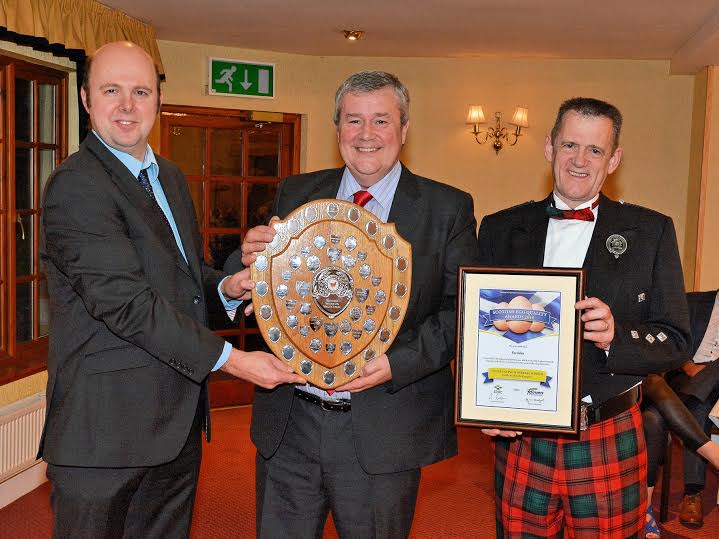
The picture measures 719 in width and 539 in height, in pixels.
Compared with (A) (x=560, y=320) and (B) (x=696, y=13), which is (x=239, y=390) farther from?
(A) (x=560, y=320)

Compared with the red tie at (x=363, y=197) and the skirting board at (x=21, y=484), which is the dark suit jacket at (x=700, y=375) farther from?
the skirting board at (x=21, y=484)

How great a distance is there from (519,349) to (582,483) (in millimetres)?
428

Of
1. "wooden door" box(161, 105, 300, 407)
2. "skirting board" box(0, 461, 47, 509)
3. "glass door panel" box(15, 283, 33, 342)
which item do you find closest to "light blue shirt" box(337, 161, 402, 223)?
"skirting board" box(0, 461, 47, 509)

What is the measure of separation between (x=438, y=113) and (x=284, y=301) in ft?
16.9

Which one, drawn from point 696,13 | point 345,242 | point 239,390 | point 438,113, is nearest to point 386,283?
point 345,242

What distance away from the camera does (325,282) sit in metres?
2.02

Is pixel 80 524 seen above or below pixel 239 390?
above

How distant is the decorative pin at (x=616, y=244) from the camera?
217cm

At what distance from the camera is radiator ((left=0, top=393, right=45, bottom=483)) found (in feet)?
14.0

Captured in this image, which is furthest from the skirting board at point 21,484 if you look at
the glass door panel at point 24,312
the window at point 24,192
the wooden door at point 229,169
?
the wooden door at point 229,169

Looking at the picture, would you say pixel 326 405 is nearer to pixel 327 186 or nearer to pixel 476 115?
pixel 327 186

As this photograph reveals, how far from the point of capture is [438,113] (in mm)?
6906

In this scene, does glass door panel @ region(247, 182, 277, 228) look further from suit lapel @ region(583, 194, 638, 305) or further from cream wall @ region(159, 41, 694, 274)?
suit lapel @ region(583, 194, 638, 305)

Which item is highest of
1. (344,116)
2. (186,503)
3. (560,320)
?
(344,116)
